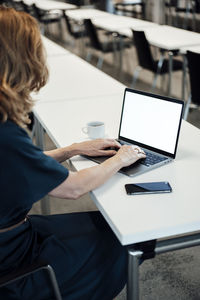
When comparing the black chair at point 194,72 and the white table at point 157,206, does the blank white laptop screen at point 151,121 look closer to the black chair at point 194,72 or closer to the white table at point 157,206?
the white table at point 157,206

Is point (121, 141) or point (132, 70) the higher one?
point (121, 141)

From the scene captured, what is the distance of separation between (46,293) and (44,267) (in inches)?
7.4

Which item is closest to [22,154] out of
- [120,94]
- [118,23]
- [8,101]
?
[8,101]

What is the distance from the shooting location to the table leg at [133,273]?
1184 millimetres

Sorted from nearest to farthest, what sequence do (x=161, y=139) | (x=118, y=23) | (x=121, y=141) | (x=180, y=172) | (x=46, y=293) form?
(x=46, y=293) → (x=180, y=172) → (x=161, y=139) → (x=121, y=141) → (x=118, y=23)

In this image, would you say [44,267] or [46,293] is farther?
[46,293]

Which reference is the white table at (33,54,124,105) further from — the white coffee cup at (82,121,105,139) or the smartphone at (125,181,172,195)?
the smartphone at (125,181,172,195)

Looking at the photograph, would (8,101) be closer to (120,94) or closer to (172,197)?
(172,197)

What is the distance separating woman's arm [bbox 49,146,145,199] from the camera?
1278mm

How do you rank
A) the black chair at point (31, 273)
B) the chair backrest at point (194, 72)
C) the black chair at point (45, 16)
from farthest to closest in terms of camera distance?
the black chair at point (45, 16) → the chair backrest at point (194, 72) → the black chair at point (31, 273)

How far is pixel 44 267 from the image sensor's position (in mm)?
1116

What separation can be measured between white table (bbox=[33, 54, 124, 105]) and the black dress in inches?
43.6

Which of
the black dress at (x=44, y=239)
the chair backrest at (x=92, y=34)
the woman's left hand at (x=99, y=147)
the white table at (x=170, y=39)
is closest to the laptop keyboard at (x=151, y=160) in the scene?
the woman's left hand at (x=99, y=147)

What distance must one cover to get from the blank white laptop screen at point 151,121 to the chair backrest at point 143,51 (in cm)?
245
